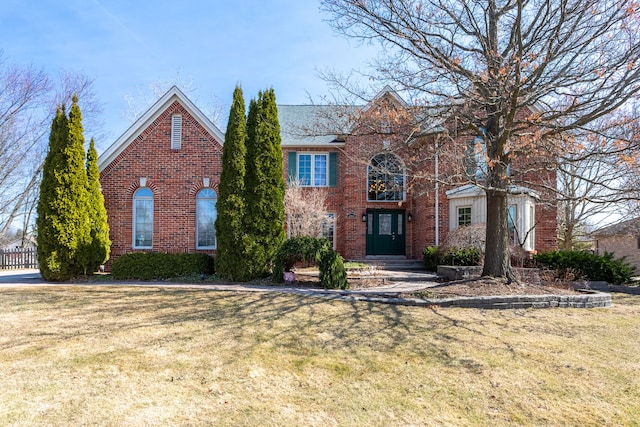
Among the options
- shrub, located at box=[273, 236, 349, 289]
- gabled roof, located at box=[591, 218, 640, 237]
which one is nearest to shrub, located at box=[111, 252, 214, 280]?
shrub, located at box=[273, 236, 349, 289]

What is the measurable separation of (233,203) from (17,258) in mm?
14501

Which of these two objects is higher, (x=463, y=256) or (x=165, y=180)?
(x=165, y=180)

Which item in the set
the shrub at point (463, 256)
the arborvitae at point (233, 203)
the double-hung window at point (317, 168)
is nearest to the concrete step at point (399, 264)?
the shrub at point (463, 256)

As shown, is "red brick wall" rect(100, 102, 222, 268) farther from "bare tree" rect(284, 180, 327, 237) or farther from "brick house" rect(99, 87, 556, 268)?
"bare tree" rect(284, 180, 327, 237)

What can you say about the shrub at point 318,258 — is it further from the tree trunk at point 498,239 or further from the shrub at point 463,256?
the shrub at point 463,256

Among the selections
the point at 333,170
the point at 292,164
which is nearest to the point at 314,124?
the point at 292,164

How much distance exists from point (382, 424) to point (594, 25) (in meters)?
8.47

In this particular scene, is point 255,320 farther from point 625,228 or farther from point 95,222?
point 625,228

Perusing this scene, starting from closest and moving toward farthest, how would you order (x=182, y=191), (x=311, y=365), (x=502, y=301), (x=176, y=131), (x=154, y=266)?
(x=311, y=365), (x=502, y=301), (x=154, y=266), (x=182, y=191), (x=176, y=131)

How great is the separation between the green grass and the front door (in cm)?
964

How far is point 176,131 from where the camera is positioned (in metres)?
13.8

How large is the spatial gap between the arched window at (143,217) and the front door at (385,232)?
29.3ft

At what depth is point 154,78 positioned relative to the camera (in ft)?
96.6

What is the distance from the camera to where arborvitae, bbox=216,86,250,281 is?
11.1 meters
